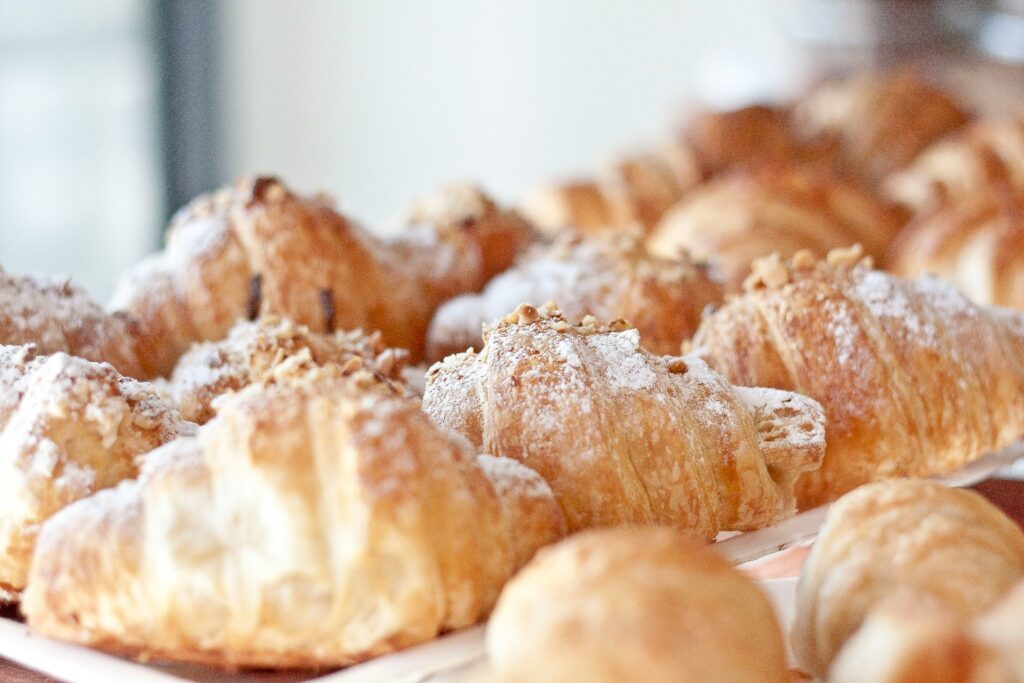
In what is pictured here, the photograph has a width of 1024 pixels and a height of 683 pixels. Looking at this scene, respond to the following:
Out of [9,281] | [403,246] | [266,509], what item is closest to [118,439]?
[266,509]

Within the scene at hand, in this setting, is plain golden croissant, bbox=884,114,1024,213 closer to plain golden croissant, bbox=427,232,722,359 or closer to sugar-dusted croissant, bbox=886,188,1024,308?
sugar-dusted croissant, bbox=886,188,1024,308

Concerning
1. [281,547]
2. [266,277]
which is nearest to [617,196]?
[266,277]

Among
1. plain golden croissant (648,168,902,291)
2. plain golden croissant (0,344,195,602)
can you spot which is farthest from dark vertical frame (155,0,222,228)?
plain golden croissant (0,344,195,602)

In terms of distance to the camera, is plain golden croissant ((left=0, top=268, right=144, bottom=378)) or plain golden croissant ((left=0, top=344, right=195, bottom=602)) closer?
plain golden croissant ((left=0, top=344, right=195, bottom=602))

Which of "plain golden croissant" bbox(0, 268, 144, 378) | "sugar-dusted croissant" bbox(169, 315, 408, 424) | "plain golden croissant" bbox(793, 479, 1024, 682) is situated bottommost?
"plain golden croissant" bbox(793, 479, 1024, 682)

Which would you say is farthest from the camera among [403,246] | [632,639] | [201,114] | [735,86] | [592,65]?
[592,65]

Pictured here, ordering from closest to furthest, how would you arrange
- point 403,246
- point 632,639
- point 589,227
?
point 632,639 < point 403,246 < point 589,227

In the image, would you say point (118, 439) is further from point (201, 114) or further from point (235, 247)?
point (201, 114)

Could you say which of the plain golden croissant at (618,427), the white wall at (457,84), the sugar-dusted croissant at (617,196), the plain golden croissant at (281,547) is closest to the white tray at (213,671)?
the plain golden croissant at (281,547)
